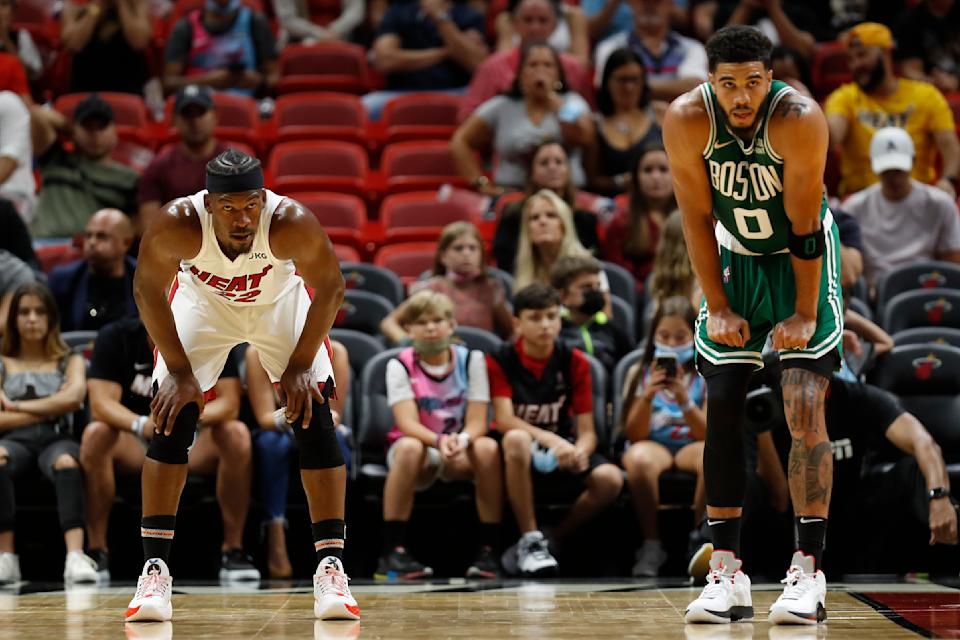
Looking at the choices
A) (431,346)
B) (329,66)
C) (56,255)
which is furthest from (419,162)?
(431,346)

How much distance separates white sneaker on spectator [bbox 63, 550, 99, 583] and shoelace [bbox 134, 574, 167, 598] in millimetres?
1696

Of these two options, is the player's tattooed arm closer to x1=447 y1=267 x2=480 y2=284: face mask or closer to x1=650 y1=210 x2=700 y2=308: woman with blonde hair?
x1=650 y1=210 x2=700 y2=308: woman with blonde hair

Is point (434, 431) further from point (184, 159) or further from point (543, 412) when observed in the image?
point (184, 159)

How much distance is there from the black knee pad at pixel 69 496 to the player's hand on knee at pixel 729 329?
3151 mm

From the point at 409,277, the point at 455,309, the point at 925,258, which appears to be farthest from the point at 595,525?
the point at 925,258

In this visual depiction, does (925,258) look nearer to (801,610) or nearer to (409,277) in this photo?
(409,277)

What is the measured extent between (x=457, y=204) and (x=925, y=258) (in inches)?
108

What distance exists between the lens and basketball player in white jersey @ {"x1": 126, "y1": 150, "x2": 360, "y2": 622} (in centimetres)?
399

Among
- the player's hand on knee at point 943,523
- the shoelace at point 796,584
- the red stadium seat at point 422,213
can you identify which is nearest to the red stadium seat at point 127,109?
the red stadium seat at point 422,213

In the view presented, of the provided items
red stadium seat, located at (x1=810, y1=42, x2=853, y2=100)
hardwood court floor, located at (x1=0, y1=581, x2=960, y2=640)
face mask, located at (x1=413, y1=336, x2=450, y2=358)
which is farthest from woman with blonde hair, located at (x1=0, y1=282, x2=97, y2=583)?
red stadium seat, located at (x1=810, y1=42, x2=853, y2=100)

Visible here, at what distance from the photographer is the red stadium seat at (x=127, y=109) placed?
362 inches

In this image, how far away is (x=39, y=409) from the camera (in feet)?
20.2

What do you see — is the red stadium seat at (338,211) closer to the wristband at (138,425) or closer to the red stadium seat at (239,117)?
the red stadium seat at (239,117)

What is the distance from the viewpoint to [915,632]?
11.4ft
